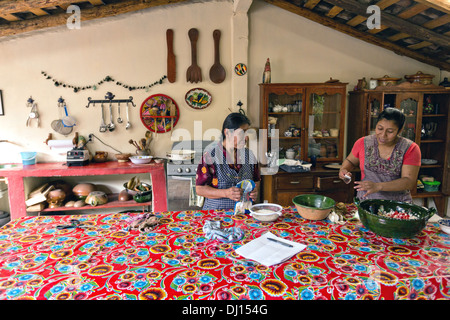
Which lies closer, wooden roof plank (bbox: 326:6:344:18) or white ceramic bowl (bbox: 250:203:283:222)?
white ceramic bowl (bbox: 250:203:283:222)

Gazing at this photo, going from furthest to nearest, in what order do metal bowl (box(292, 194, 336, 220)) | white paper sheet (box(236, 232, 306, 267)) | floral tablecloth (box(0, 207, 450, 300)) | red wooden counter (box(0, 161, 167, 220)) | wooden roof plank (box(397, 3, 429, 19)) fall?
red wooden counter (box(0, 161, 167, 220)) → wooden roof plank (box(397, 3, 429, 19)) → metal bowl (box(292, 194, 336, 220)) → white paper sheet (box(236, 232, 306, 267)) → floral tablecloth (box(0, 207, 450, 300))

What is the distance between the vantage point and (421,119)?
171 inches

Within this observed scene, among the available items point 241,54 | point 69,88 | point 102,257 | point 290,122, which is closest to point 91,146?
point 69,88

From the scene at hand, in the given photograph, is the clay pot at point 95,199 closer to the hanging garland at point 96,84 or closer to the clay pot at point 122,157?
the clay pot at point 122,157

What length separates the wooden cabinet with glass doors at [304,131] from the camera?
411 centimetres

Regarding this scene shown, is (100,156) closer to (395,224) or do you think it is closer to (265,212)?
(265,212)

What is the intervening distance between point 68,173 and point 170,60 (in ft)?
6.78

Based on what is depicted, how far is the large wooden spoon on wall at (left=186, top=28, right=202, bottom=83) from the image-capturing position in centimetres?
438

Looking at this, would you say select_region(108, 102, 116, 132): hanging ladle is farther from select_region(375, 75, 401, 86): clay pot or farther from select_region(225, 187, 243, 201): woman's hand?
select_region(375, 75, 401, 86): clay pot

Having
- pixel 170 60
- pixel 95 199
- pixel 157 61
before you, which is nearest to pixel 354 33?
pixel 170 60

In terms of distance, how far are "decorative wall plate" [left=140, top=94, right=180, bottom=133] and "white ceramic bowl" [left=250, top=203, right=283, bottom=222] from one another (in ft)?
8.74

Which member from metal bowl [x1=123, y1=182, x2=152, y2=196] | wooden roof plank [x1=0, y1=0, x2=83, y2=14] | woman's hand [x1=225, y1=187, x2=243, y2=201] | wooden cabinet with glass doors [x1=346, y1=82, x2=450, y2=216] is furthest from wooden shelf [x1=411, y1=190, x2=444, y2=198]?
wooden roof plank [x1=0, y1=0, x2=83, y2=14]

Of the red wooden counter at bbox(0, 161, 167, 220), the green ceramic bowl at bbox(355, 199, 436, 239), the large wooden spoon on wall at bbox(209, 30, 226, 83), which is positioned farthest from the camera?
the large wooden spoon on wall at bbox(209, 30, 226, 83)

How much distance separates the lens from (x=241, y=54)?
4434 millimetres
